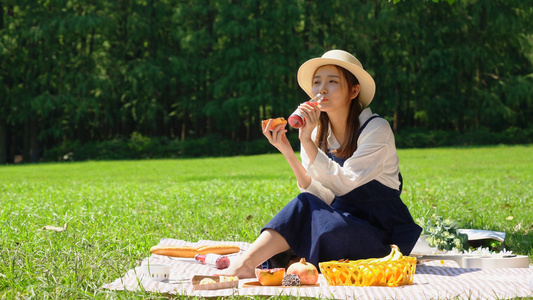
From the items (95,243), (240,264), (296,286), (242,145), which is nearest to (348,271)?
(296,286)

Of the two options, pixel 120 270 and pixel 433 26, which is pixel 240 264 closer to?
pixel 120 270

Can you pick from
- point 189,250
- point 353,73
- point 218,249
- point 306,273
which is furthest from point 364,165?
point 189,250

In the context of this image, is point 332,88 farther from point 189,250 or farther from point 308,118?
point 189,250

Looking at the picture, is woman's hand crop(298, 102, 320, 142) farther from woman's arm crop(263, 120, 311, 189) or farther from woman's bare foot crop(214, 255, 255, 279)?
woman's bare foot crop(214, 255, 255, 279)

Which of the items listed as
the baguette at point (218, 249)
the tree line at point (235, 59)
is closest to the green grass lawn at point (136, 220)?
the baguette at point (218, 249)

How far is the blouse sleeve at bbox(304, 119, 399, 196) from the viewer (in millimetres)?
3951

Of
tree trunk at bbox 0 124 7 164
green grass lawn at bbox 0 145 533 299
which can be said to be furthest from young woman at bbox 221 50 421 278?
tree trunk at bbox 0 124 7 164

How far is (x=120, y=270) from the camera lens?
4145 millimetres

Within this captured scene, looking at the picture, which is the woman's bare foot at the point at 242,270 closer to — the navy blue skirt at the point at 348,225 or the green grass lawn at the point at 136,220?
the navy blue skirt at the point at 348,225

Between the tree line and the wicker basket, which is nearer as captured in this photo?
the wicker basket

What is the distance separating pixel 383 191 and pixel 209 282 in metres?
1.36

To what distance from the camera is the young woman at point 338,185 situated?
156 inches

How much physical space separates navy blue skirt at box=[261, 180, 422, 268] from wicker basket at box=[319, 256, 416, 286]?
0.35m

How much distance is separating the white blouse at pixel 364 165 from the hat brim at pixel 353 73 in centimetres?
13
